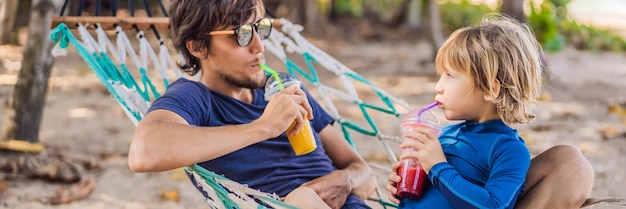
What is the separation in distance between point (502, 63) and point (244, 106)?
726mm

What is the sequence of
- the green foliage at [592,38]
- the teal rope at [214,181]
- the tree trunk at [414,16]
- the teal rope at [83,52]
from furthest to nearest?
1. the tree trunk at [414,16]
2. the green foliage at [592,38]
3. the teal rope at [83,52]
4. the teal rope at [214,181]

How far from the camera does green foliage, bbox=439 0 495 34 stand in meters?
10.3

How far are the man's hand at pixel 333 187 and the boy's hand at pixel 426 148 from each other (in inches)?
14.9

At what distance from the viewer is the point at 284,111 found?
5.90 feet

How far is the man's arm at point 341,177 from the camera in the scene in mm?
2035

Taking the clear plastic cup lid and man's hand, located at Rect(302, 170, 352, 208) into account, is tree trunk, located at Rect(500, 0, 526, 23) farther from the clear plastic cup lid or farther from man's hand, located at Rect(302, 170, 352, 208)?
the clear plastic cup lid

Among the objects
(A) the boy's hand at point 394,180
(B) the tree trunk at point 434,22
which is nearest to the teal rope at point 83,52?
(A) the boy's hand at point 394,180

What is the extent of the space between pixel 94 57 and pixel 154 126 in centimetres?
79

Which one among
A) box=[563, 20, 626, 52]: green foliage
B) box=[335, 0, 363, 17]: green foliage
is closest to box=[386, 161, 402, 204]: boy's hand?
box=[563, 20, 626, 52]: green foliage

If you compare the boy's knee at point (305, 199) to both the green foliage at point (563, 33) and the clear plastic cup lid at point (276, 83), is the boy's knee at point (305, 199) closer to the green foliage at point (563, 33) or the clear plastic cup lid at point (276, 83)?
the clear plastic cup lid at point (276, 83)

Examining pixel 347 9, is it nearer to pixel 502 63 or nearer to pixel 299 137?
pixel 299 137

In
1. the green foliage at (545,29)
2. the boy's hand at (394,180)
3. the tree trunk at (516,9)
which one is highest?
the boy's hand at (394,180)

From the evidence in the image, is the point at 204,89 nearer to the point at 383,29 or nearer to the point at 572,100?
the point at 572,100

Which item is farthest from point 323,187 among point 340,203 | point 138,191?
point 138,191
